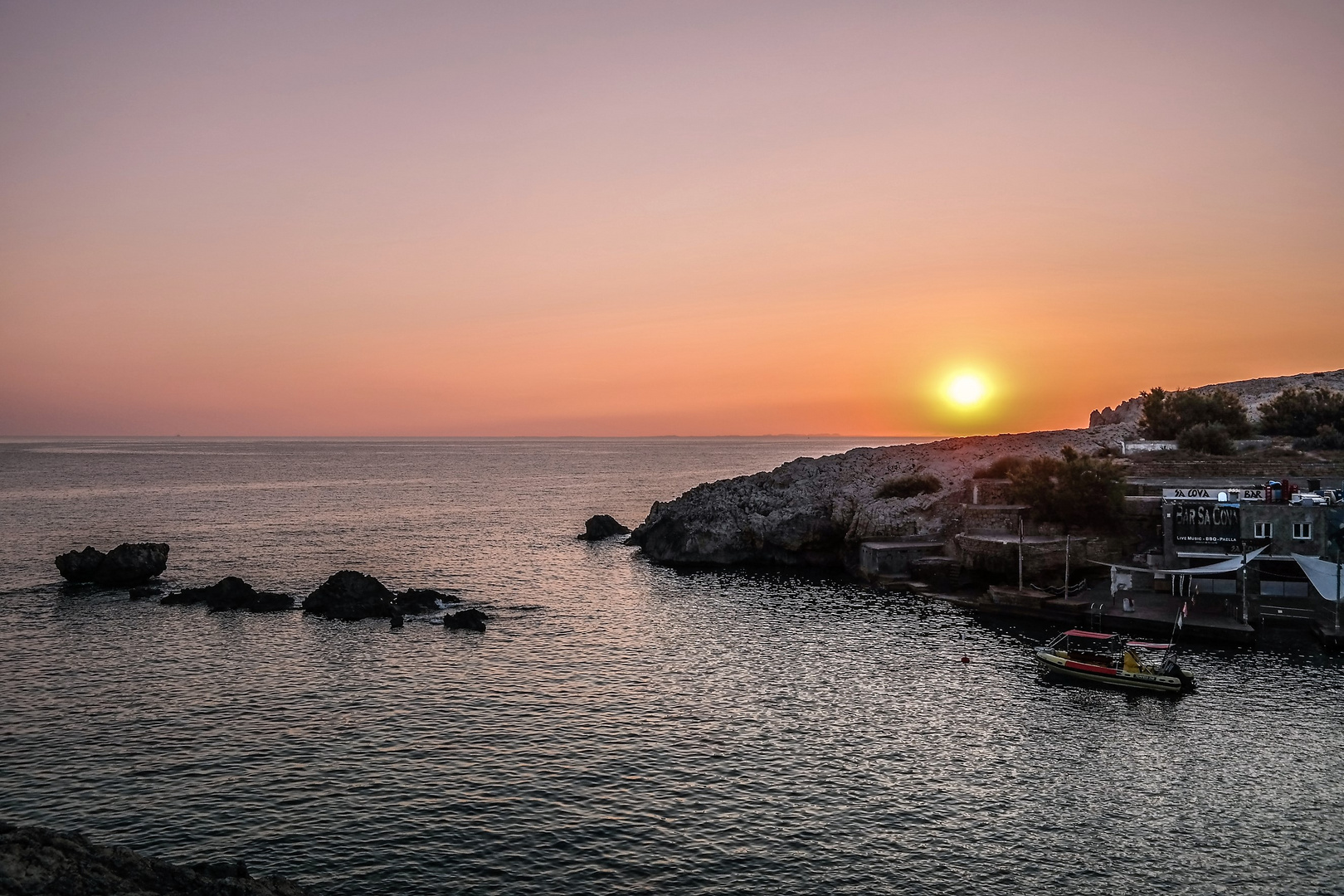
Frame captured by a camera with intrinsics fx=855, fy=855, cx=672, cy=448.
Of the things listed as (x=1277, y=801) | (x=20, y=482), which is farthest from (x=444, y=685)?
(x=20, y=482)

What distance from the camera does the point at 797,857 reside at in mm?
27953

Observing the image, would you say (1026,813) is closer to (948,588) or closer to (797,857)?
(797,857)

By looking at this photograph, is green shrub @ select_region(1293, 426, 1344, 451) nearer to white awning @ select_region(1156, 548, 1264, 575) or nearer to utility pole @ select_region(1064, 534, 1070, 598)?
white awning @ select_region(1156, 548, 1264, 575)

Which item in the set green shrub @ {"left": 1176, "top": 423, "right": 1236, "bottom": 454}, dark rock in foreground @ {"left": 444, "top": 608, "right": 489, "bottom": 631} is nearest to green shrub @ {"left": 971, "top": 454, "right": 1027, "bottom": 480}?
green shrub @ {"left": 1176, "top": 423, "right": 1236, "bottom": 454}

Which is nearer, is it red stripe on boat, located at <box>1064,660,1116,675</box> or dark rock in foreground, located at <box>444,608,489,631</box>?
red stripe on boat, located at <box>1064,660,1116,675</box>

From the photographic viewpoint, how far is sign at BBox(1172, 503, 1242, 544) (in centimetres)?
6022

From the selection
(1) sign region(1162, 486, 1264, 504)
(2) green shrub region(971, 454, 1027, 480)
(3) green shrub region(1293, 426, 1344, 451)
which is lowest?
(1) sign region(1162, 486, 1264, 504)

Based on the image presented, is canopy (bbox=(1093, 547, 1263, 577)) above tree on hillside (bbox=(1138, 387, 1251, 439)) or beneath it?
beneath

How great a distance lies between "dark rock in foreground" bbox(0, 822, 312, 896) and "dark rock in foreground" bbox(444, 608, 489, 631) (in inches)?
1434

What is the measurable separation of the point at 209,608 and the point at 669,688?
3884 centimetres

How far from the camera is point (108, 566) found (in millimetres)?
71438

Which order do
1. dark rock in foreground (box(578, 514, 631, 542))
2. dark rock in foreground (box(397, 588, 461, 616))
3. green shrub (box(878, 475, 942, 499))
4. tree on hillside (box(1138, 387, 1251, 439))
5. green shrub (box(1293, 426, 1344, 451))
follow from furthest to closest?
dark rock in foreground (box(578, 514, 631, 542)), tree on hillside (box(1138, 387, 1251, 439)), green shrub (box(1293, 426, 1344, 451)), green shrub (box(878, 475, 942, 499)), dark rock in foreground (box(397, 588, 461, 616))

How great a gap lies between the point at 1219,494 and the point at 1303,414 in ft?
195

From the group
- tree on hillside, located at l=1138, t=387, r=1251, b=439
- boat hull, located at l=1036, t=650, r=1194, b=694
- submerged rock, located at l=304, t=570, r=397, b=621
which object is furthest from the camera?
tree on hillside, located at l=1138, t=387, r=1251, b=439
